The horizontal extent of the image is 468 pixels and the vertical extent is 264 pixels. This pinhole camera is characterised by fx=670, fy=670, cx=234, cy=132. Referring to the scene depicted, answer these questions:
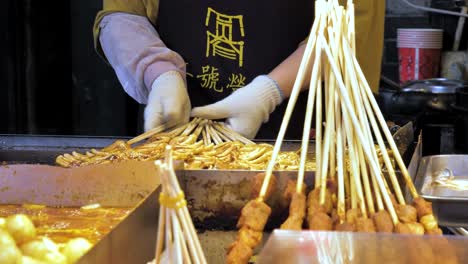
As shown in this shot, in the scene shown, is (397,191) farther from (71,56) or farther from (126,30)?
(71,56)

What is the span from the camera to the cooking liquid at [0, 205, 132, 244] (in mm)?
1587

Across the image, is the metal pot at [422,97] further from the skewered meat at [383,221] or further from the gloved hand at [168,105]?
the skewered meat at [383,221]

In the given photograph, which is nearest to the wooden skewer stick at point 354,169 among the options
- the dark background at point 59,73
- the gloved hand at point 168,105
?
the gloved hand at point 168,105

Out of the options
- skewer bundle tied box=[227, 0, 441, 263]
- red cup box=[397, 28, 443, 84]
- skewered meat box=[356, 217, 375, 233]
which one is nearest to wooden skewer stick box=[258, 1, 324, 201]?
skewer bundle tied box=[227, 0, 441, 263]

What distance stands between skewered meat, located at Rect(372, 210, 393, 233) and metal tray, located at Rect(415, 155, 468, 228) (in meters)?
0.50

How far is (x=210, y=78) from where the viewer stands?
11.3ft

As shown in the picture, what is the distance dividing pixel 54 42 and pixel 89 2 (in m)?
0.37

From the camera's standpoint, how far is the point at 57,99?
4.79 m

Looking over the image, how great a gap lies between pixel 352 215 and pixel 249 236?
211 millimetres

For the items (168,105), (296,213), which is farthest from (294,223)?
(168,105)

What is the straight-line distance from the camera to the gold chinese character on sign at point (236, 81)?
344 centimetres

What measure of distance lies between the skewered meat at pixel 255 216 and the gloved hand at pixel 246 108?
1470 mm

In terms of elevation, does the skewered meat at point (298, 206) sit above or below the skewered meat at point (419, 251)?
below

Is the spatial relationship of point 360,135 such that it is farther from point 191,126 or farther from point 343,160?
point 191,126
